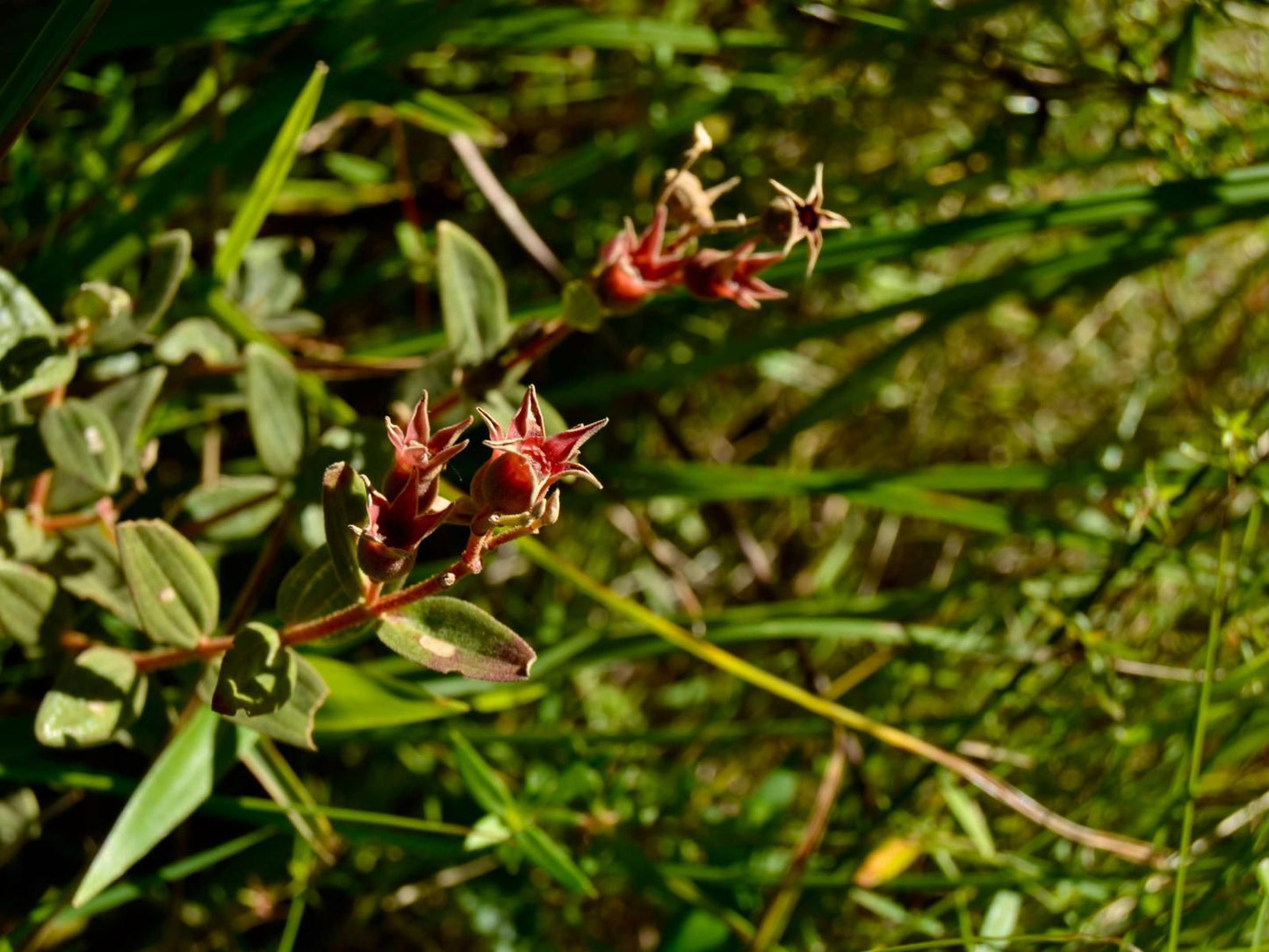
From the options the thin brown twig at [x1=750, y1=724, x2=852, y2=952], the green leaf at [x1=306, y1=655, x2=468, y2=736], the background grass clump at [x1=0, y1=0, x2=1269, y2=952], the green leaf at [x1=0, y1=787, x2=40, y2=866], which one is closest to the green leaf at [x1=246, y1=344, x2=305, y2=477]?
the background grass clump at [x1=0, y1=0, x2=1269, y2=952]

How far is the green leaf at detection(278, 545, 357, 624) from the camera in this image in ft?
3.46

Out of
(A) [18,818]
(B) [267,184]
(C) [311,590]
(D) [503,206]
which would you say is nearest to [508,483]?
(C) [311,590]

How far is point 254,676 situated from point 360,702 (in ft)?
1.11

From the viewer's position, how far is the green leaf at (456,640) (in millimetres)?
955

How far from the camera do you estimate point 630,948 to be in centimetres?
183

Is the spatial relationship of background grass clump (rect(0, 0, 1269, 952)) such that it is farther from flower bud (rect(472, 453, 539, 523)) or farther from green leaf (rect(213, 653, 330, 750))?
flower bud (rect(472, 453, 539, 523))

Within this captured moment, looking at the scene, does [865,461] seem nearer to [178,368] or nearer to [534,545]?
[534,545]

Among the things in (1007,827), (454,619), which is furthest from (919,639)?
(454,619)

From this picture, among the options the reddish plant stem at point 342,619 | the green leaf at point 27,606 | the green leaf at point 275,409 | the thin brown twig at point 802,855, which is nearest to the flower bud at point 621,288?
the reddish plant stem at point 342,619

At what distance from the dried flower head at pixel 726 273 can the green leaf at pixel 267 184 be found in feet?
1.81

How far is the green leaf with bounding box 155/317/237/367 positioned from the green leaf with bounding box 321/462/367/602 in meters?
0.50

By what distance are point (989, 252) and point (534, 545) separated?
1.25 metres

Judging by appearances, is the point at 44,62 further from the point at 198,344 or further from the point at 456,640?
the point at 456,640

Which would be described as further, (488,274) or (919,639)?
(919,639)
